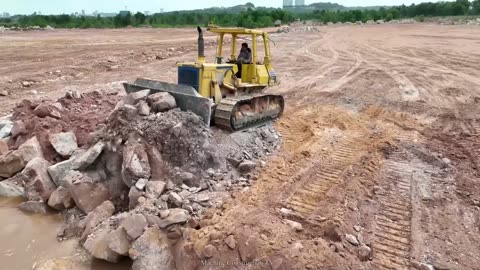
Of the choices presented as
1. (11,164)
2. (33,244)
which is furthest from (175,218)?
(11,164)

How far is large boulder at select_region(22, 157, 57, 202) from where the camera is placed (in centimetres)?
686

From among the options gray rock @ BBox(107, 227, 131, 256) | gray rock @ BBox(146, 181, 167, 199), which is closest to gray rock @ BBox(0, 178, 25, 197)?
gray rock @ BBox(146, 181, 167, 199)

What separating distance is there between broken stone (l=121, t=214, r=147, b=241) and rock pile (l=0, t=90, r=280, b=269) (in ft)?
0.04

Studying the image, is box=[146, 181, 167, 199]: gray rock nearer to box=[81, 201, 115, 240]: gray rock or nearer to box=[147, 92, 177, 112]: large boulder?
box=[81, 201, 115, 240]: gray rock

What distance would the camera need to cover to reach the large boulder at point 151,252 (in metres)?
5.10

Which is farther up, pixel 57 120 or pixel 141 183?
pixel 57 120

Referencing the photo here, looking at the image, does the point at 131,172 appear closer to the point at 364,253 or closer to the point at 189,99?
the point at 189,99

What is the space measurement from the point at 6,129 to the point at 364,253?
7.31 m

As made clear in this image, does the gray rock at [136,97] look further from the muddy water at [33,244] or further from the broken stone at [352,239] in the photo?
the broken stone at [352,239]

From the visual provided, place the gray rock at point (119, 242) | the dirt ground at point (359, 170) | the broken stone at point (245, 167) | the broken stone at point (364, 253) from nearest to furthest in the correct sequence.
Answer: the broken stone at point (364, 253) → the dirt ground at point (359, 170) → the gray rock at point (119, 242) → the broken stone at point (245, 167)

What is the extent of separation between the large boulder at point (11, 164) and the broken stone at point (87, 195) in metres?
1.55

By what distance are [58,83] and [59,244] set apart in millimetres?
10228

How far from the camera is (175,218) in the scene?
554 centimetres

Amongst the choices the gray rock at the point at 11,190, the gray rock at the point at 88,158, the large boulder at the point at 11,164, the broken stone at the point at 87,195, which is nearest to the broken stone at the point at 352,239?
the broken stone at the point at 87,195
